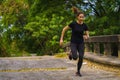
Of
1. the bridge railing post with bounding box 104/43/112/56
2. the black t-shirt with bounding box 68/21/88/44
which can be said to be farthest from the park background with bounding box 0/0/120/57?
the black t-shirt with bounding box 68/21/88/44

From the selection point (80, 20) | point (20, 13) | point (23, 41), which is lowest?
point (23, 41)

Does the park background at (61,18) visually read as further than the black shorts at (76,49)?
Yes

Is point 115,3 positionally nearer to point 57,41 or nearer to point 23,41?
point 57,41

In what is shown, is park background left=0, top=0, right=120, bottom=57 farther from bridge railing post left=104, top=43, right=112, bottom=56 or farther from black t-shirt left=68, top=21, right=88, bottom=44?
black t-shirt left=68, top=21, right=88, bottom=44

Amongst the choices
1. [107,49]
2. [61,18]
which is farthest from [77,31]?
[61,18]

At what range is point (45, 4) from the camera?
34.7 metres

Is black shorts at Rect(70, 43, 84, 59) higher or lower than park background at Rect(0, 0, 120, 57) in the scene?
higher

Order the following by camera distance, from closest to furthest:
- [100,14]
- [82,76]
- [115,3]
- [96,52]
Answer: [82,76], [96,52], [115,3], [100,14]

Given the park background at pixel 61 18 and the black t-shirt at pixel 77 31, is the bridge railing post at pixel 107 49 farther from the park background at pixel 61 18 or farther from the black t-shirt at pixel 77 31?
the park background at pixel 61 18

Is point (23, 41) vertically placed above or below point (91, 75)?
below

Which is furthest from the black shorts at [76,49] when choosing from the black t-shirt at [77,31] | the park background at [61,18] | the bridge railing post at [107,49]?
the park background at [61,18]

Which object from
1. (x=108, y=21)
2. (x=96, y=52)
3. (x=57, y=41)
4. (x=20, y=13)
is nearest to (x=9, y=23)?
(x=20, y=13)

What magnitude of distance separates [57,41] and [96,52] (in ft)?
51.8

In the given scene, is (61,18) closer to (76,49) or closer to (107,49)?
(107,49)
